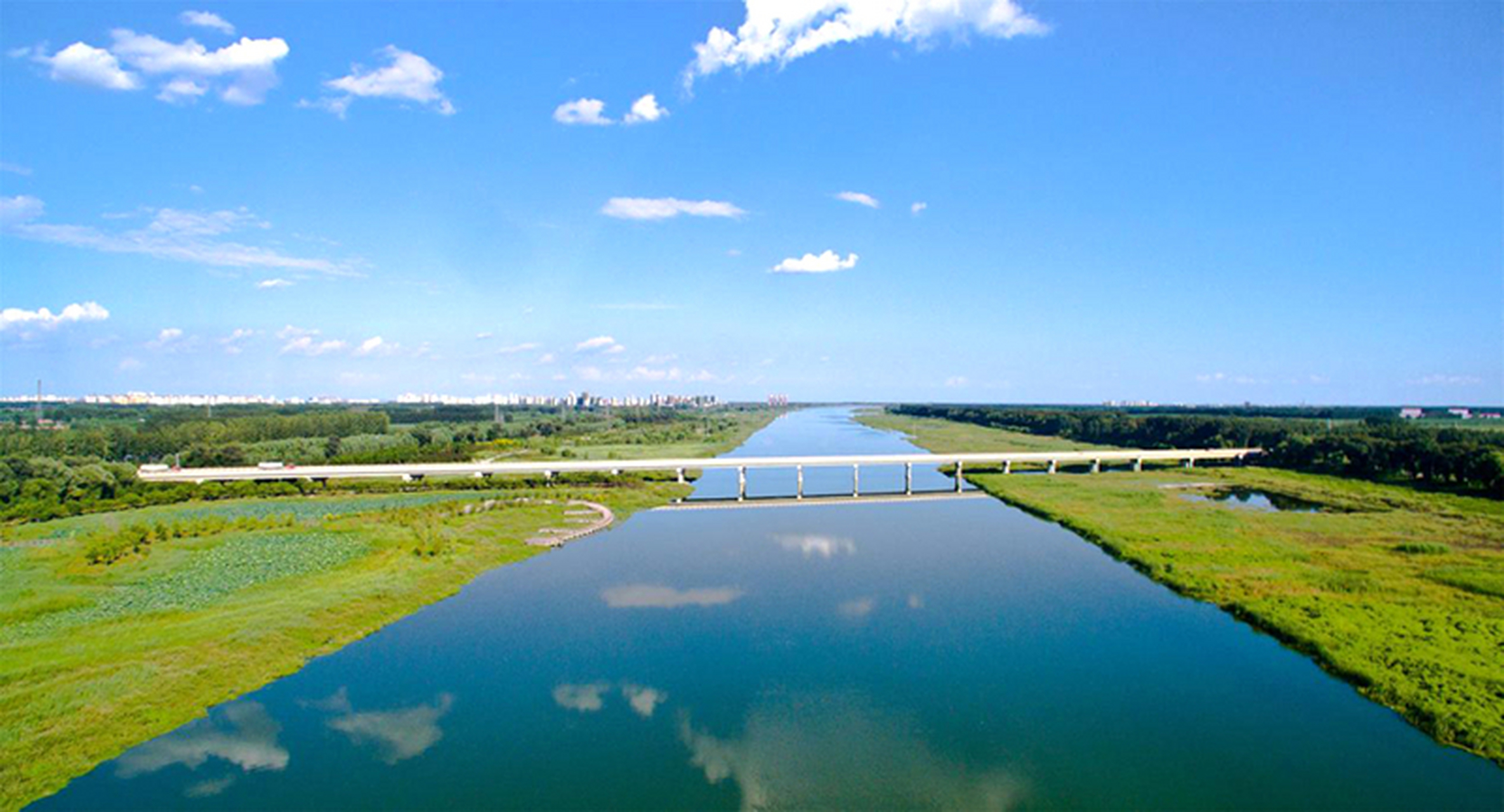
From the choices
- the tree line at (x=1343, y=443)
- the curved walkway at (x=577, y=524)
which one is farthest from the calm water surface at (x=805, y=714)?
the tree line at (x=1343, y=443)

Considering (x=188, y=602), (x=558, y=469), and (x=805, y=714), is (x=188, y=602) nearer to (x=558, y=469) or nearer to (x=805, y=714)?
(x=805, y=714)

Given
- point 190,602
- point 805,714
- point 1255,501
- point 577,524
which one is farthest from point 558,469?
point 1255,501

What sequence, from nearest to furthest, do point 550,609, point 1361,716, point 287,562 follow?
point 1361,716 < point 550,609 < point 287,562

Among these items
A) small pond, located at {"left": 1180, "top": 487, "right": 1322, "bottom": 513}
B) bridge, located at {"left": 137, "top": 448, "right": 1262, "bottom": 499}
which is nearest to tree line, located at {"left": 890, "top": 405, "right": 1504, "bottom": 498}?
small pond, located at {"left": 1180, "top": 487, "right": 1322, "bottom": 513}

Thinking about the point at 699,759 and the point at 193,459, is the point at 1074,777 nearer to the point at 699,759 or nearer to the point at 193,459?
the point at 699,759

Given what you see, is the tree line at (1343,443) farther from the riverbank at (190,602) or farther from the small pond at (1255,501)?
the riverbank at (190,602)

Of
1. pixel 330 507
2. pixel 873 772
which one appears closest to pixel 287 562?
pixel 330 507

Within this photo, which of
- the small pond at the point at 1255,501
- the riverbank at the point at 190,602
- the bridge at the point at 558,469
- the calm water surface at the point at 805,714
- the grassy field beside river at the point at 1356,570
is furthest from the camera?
the bridge at the point at 558,469
